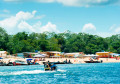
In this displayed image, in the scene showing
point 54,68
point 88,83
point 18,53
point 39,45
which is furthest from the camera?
point 39,45

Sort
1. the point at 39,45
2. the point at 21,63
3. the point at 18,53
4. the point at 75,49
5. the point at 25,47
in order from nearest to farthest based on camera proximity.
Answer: the point at 21,63, the point at 18,53, the point at 25,47, the point at 39,45, the point at 75,49

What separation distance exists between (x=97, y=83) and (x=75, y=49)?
141m

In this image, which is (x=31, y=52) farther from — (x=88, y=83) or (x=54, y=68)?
(x=88, y=83)

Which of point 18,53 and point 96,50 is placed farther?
point 96,50

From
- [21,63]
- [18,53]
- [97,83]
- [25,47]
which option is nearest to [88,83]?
[97,83]

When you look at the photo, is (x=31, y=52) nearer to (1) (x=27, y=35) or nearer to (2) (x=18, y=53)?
(2) (x=18, y=53)

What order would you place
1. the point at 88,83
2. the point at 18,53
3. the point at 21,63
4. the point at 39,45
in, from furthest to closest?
the point at 39,45 < the point at 18,53 < the point at 21,63 < the point at 88,83

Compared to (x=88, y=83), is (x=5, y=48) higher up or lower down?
higher up

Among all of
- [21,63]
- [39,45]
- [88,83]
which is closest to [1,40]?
[39,45]

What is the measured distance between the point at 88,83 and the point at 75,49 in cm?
14092

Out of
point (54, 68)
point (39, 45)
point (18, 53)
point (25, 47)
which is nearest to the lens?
point (54, 68)

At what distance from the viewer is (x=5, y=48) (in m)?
156

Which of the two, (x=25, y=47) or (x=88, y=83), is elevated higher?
(x=25, y=47)

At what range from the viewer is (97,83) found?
51688mm
